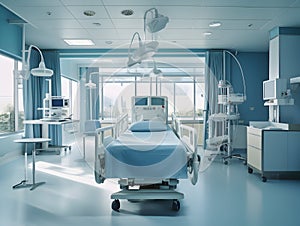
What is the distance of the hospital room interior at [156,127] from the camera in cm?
283

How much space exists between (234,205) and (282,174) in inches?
63.4

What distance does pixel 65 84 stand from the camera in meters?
9.38

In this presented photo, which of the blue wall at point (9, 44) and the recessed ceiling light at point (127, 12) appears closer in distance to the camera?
the recessed ceiling light at point (127, 12)

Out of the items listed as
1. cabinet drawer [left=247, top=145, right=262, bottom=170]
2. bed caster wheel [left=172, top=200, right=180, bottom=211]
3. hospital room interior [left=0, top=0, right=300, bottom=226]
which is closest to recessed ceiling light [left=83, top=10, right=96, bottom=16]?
hospital room interior [left=0, top=0, right=300, bottom=226]

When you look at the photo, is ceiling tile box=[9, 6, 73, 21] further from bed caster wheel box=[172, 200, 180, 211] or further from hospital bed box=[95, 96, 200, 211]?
bed caster wheel box=[172, 200, 180, 211]

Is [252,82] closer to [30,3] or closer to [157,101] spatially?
[157,101]

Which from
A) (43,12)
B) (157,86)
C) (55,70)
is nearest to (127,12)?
(43,12)

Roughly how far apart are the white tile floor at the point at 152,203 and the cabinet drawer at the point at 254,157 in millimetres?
202

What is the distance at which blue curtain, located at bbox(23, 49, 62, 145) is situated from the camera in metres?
6.12

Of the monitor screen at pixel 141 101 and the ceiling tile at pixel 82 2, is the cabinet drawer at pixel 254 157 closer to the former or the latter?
the monitor screen at pixel 141 101

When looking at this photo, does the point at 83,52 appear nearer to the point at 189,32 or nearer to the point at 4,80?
the point at 4,80

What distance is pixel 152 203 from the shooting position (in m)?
3.16

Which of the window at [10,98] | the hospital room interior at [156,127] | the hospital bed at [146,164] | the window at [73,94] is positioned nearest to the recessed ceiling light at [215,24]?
the hospital room interior at [156,127]

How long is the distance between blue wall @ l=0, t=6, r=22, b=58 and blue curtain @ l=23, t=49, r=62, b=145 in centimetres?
98
